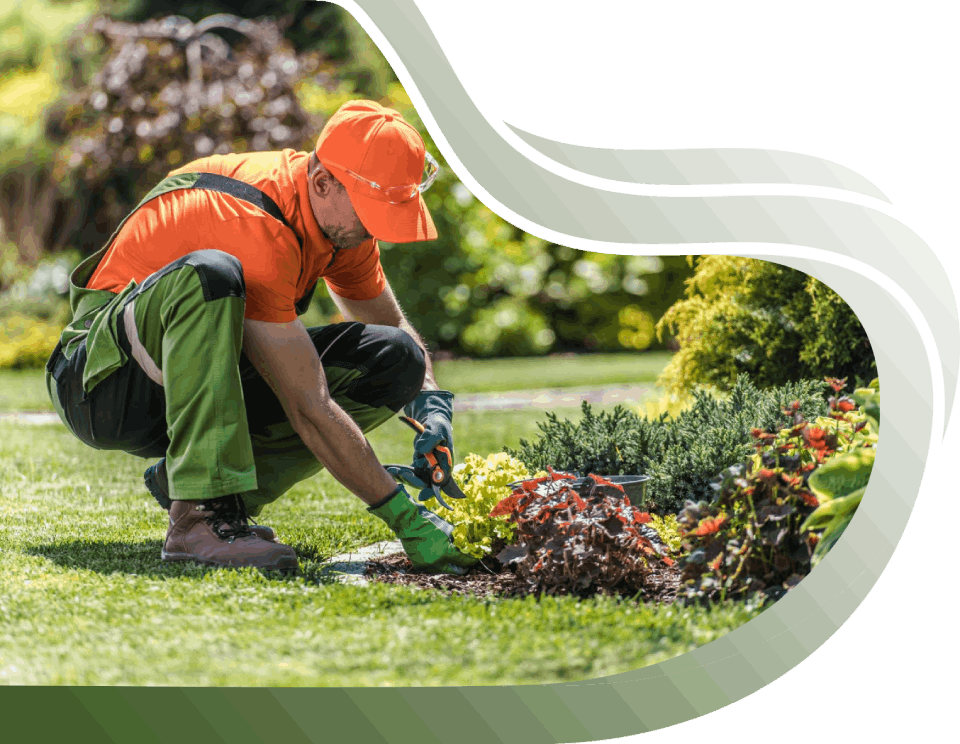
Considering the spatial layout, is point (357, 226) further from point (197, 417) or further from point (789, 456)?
point (789, 456)

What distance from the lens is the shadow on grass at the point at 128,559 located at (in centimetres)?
279

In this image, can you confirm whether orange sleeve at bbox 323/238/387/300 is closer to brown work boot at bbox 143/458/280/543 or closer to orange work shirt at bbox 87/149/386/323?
orange work shirt at bbox 87/149/386/323

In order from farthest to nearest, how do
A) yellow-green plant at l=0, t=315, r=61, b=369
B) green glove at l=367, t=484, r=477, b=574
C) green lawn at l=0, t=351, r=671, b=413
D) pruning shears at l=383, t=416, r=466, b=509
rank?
yellow-green plant at l=0, t=315, r=61, b=369, green lawn at l=0, t=351, r=671, b=413, pruning shears at l=383, t=416, r=466, b=509, green glove at l=367, t=484, r=477, b=574

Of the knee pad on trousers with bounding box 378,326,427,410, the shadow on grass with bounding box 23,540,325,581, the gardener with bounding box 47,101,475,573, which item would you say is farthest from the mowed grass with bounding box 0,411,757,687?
the knee pad on trousers with bounding box 378,326,427,410

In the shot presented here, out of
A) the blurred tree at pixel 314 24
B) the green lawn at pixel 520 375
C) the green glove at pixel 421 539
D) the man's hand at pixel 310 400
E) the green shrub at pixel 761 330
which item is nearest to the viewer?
the man's hand at pixel 310 400

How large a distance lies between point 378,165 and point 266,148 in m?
6.09

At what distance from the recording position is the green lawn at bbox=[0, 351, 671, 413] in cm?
695

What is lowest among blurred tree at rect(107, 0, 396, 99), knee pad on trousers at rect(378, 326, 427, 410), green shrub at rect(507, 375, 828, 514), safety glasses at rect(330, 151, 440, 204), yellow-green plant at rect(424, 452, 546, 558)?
yellow-green plant at rect(424, 452, 546, 558)

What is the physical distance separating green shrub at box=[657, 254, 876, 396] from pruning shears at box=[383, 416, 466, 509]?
1.49 meters

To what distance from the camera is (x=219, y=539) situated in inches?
112

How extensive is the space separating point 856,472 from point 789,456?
224 mm

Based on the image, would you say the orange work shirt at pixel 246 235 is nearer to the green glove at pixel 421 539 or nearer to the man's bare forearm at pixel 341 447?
the man's bare forearm at pixel 341 447

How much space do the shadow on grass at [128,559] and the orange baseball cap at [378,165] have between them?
1.06 metres

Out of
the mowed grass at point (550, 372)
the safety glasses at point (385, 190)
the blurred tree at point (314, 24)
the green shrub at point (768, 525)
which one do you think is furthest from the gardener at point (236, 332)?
the blurred tree at point (314, 24)
